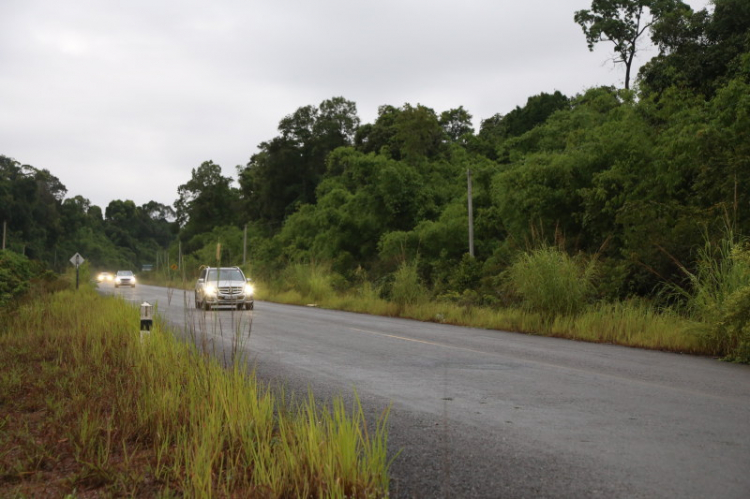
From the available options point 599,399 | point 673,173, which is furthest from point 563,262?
point 599,399

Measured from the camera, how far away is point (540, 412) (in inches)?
268

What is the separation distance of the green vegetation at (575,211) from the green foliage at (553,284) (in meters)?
0.04

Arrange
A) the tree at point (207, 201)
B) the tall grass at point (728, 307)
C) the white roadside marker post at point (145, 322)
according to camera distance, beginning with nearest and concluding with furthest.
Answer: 1. the white roadside marker post at point (145, 322)
2. the tall grass at point (728, 307)
3. the tree at point (207, 201)

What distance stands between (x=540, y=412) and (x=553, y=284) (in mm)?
10465

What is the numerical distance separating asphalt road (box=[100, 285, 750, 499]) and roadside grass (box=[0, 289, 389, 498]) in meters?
0.52

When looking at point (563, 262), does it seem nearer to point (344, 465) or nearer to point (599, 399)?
point (599, 399)

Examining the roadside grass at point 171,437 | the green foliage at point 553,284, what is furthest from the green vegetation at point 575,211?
the roadside grass at point 171,437

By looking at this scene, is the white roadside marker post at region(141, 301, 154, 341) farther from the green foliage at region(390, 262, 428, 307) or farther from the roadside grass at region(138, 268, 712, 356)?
the green foliage at region(390, 262, 428, 307)

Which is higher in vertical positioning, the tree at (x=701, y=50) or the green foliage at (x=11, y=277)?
the tree at (x=701, y=50)

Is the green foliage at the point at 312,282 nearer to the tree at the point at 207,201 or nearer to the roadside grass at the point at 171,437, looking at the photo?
the roadside grass at the point at 171,437

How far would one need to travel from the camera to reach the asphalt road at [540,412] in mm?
4613

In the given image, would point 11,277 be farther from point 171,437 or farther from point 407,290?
point 171,437

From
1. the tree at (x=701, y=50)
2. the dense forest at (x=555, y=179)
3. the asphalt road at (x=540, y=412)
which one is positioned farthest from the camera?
the tree at (x=701, y=50)

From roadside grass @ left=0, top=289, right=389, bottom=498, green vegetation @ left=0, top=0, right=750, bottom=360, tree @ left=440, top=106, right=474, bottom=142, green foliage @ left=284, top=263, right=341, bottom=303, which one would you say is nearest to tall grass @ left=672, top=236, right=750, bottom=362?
green vegetation @ left=0, top=0, right=750, bottom=360
